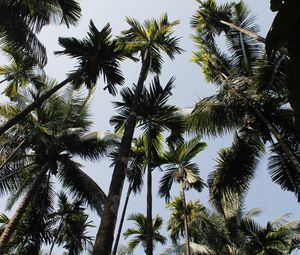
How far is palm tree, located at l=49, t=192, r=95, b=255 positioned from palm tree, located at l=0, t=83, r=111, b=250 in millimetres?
1738

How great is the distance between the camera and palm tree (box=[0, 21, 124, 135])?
9.82m

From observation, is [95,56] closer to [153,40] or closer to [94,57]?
[94,57]

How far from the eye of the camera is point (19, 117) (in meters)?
8.61

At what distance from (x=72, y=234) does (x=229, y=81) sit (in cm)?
1078

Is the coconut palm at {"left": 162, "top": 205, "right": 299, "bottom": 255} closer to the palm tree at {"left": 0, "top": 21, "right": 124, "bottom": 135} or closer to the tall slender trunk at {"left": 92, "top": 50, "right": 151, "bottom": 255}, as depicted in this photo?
the palm tree at {"left": 0, "top": 21, "right": 124, "bottom": 135}

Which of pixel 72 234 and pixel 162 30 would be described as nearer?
pixel 162 30

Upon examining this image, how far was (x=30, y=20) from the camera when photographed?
11070 millimetres

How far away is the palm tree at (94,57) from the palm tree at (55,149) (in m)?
4.30

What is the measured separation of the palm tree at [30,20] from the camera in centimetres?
1005

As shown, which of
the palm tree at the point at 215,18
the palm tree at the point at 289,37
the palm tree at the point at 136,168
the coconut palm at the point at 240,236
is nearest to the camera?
the palm tree at the point at 289,37

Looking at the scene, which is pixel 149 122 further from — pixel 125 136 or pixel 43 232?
pixel 43 232

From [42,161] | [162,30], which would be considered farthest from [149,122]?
[42,161]

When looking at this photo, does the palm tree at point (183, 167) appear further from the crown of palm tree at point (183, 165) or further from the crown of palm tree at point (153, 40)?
the crown of palm tree at point (153, 40)

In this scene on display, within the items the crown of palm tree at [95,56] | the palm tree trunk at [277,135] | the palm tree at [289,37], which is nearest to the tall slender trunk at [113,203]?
the crown of palm tree at [95,56]
